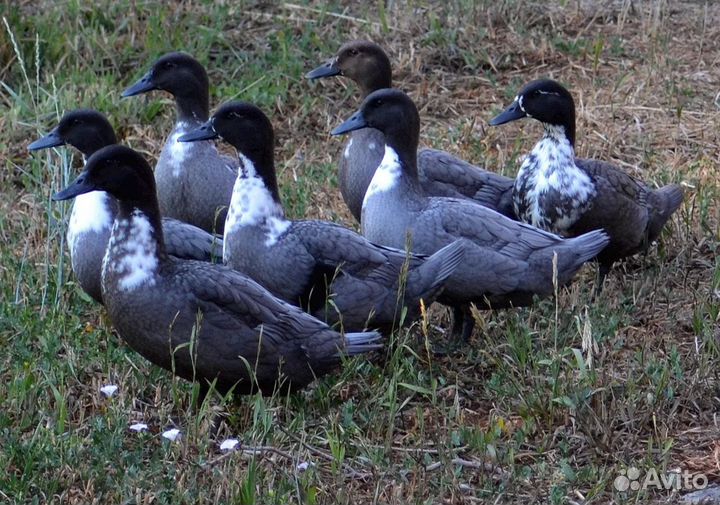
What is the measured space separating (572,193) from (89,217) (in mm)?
2461

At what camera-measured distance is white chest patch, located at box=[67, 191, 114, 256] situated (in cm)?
632

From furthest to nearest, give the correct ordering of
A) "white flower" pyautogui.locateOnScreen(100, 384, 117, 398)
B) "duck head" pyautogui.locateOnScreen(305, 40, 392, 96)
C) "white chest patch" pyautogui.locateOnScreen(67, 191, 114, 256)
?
"duck head" pyautogui.locateOnScreen(305, 40, 392, 96)
"white chest patch" pyautogui.locateOnScreen(67, 191, 114, 256)
"white flower" pyautogui.locateOnScreen(100, 384, 117, 398)

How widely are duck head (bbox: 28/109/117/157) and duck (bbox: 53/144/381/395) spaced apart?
120cm

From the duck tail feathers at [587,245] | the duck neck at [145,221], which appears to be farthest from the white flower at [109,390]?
the duck tail feathers at [587,245]

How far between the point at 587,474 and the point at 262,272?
190cm

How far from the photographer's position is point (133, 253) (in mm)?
5406

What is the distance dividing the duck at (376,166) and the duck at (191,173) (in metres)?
0.69

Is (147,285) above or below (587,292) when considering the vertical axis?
above

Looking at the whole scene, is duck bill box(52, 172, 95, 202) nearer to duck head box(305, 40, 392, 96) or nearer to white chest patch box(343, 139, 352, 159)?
white chest patch box(343, 139, 352, 159)

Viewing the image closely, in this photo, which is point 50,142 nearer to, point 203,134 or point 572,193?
point 203,134

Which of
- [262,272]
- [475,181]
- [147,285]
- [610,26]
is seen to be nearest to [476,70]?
[610,26]

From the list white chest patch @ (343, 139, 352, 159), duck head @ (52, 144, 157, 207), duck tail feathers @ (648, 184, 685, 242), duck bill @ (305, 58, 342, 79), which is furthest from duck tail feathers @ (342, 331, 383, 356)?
duck bill @ (305, 58, 342, 79)

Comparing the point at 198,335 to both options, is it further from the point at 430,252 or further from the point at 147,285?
the point at 430,252

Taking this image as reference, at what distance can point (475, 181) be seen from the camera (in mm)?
7113
